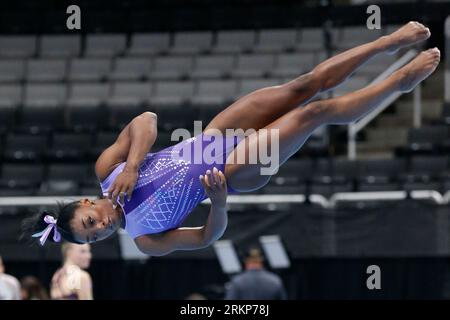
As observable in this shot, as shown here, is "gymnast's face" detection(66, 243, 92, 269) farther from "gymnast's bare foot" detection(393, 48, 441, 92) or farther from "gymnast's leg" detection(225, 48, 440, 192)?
"gymnast's bare foot" detection(393, 48, 441, 92)

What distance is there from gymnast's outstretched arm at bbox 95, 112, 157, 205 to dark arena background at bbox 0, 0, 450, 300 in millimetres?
3483

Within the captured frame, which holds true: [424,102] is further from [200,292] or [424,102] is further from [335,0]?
[200,292]

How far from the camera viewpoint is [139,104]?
12.8 metres

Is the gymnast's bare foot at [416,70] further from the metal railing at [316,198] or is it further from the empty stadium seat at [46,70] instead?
the empty stadium seat at [46,70]

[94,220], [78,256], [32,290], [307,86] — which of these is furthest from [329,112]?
[32,290]

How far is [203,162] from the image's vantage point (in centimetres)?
545

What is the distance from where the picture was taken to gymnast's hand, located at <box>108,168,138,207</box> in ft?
16.8

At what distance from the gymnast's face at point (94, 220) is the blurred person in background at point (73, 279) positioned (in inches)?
60.9

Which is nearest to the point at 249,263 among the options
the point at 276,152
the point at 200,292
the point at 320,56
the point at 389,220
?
the point at 200,292

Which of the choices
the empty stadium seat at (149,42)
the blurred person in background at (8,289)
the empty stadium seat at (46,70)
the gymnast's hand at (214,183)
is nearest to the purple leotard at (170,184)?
the gymnast's hand at (214,183)

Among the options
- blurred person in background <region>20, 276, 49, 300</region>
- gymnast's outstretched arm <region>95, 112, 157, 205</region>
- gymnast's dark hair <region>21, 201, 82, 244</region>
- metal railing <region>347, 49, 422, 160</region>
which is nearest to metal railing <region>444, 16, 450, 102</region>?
metal railing <region>347, 49, 422, 160</region>

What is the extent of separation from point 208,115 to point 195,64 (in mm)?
1630

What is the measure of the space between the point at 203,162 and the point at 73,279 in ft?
6.05

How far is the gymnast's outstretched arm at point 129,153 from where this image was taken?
16.8 ft
